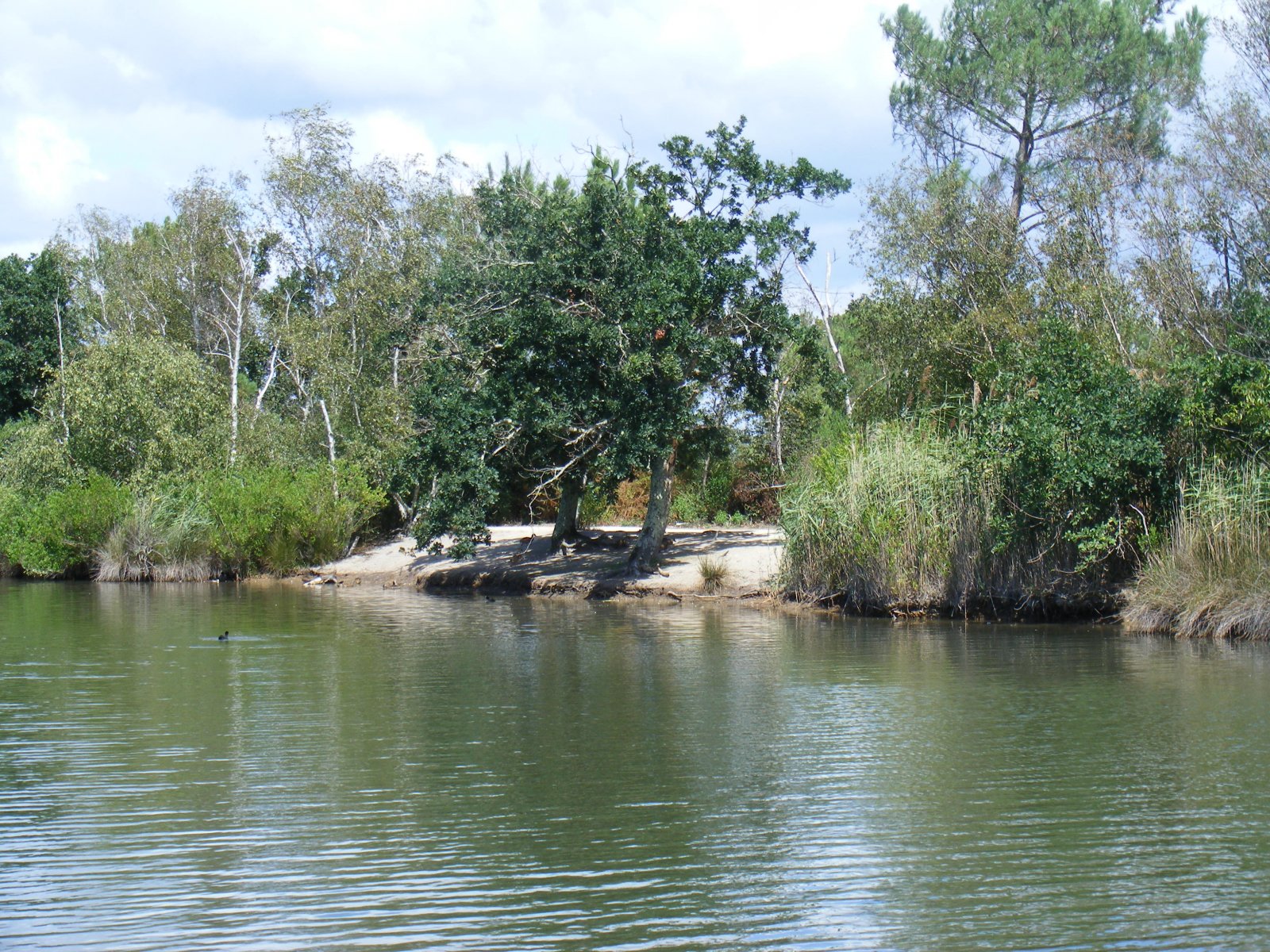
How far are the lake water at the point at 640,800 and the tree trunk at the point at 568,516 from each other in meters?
13.5

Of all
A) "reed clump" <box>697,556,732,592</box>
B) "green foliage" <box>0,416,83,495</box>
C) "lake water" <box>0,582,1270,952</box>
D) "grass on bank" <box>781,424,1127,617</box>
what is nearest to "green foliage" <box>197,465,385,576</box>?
"green foliage" <box>0,416,83,495</box>

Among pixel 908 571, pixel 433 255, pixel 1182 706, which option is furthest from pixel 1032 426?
pixel 433 255

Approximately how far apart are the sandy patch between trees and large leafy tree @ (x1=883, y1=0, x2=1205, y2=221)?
11465 mm

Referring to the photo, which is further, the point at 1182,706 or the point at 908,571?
the point at 908,571

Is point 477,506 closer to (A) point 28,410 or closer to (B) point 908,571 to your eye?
(B) point 908,571

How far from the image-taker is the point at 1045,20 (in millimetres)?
35031

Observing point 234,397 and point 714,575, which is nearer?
point 714,575

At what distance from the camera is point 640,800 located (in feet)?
33.0

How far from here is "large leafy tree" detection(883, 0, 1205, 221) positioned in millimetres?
33844

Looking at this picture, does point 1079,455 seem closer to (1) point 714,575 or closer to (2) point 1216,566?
(2) point 1216,566

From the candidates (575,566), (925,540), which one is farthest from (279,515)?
(925,540)

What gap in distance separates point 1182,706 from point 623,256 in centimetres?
1705

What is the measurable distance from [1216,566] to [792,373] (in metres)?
15.1

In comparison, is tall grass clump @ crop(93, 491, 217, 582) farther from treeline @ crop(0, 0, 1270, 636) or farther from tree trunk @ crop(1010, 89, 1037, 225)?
tree trunk @ crop(1010, 89, 1037, 225)
